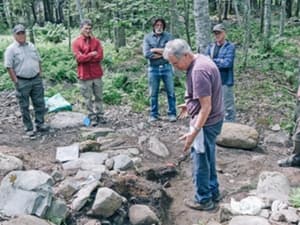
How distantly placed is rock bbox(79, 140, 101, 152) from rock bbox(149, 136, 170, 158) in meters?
0.80

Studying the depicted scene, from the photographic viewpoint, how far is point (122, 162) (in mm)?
6168

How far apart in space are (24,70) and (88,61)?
3.46 feet

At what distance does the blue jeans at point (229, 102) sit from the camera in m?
7.81

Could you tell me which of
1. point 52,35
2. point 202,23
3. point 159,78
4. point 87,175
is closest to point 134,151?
point 87,175

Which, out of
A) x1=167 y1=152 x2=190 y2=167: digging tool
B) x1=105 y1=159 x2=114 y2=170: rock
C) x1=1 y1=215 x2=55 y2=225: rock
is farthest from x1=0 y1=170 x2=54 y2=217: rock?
x1=167 y1=152 x2=190 y2=167: digging tool

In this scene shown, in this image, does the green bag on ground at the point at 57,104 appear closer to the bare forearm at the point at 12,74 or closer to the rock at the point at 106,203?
the bare forearm at the point at 12,74

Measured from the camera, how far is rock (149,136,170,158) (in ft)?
22.8

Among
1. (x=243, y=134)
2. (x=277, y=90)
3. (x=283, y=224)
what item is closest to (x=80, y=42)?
(x=243, y=134)

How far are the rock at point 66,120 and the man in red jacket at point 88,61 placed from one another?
35 centimetres

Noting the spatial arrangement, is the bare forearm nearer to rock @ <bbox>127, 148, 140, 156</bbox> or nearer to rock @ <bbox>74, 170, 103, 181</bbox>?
rock @ <bbox>127, 148, 140, 156</bbox>

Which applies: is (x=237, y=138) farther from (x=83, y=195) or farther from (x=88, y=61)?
(x=83, y=195)

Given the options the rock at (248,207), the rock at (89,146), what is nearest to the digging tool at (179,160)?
the rock at (89,146)

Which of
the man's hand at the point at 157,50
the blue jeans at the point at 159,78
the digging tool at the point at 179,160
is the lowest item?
the digging tool at the point at 179,160

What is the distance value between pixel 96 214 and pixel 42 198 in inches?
23.3
